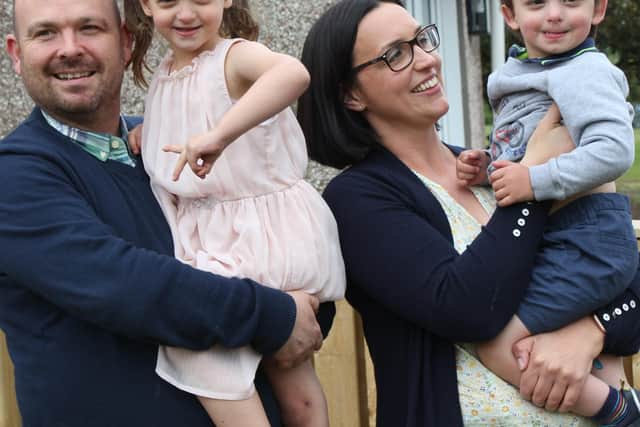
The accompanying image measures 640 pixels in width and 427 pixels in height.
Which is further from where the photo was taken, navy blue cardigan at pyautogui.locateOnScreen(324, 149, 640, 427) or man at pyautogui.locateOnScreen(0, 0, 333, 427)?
navy blue cardigan at pyautogui.locateOnScreen(324, 149, 640, 427)

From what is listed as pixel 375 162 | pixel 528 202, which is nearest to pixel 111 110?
pixel 375 162

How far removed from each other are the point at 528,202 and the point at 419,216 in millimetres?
270

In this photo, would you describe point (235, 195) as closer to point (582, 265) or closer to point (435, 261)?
point (435, 261)

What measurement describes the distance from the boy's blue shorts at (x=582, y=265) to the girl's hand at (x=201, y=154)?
33.2 inches

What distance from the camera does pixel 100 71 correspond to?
2.50 metres

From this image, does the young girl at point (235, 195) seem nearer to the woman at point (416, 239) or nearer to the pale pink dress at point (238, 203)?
the pale pink dress at point (238, 203)

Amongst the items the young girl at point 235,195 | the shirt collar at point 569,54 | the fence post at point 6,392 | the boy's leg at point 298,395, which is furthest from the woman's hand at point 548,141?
the fence post at point 6,392

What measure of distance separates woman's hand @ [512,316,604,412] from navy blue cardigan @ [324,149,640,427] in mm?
102

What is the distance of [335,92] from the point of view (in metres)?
2.80

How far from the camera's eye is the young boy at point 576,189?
96.0 inches

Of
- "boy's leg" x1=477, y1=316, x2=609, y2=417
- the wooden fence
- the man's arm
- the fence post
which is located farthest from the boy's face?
the fence post

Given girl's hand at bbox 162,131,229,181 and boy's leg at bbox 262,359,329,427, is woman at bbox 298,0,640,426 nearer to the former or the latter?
boy's leg at bbox 262,359,329,427

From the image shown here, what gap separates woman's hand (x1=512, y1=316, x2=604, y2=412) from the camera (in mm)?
2451

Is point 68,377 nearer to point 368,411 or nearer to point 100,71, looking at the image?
point 100,71
